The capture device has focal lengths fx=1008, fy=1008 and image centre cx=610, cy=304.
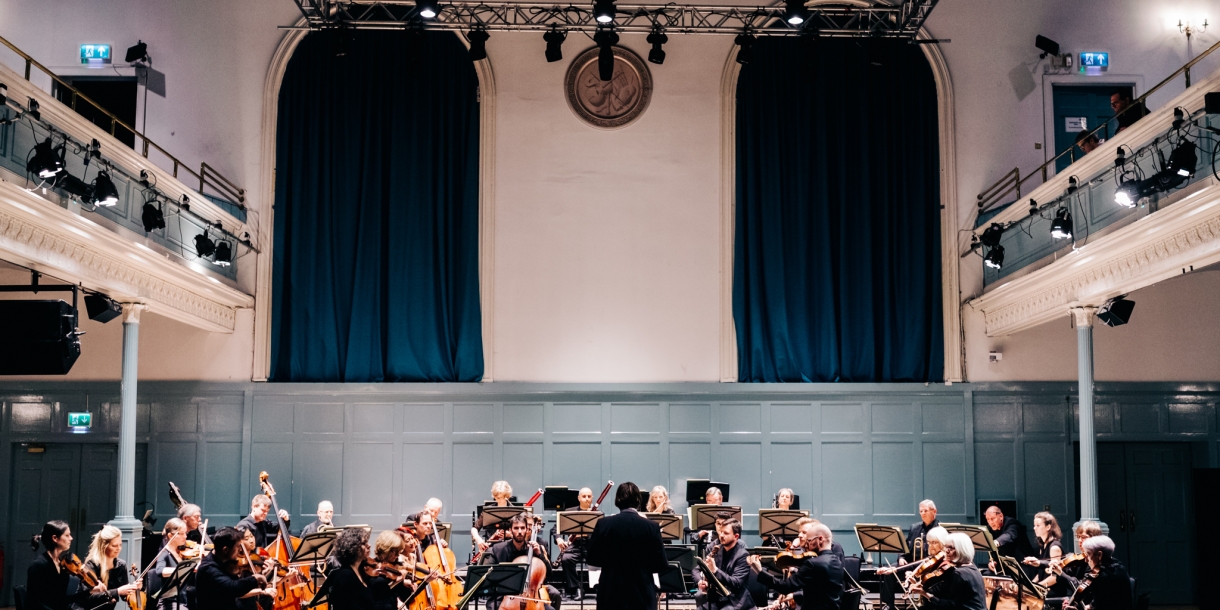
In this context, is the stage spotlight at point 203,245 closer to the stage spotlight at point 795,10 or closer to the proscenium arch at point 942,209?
the proscenium arch at point 942,209

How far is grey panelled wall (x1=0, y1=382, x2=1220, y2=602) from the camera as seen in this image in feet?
46.3

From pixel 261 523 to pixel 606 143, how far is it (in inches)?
285

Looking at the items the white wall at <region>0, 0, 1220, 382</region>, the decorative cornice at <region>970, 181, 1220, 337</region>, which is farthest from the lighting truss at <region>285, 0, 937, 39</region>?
the decorative cornice at <region>970, 181, 1220, 337</region>

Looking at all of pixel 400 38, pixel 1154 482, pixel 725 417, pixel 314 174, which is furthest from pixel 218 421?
pixel 1154 482

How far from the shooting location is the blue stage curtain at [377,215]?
14430 millimetres

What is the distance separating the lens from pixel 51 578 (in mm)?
7469

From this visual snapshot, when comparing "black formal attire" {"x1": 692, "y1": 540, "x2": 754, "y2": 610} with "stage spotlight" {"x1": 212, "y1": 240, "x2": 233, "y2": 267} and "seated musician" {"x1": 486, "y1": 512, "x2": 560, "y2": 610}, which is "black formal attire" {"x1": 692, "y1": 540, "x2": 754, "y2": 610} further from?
"stage spotlight" {"x1": 212, "y1": 240, "x2": 233, "y2": 267}

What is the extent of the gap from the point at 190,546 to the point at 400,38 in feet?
27.6

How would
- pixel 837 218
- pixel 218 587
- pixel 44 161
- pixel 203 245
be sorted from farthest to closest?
pixel 837 218
pixel 203 245
pixel 44 161
pixel 218 587

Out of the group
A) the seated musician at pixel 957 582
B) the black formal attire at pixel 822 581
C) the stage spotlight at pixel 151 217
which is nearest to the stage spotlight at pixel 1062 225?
the seated musician at pixel 957 582

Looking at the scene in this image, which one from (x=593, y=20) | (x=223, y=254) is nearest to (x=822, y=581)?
(x=593, y=20)

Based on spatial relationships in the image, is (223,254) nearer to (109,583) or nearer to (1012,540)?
(109,583)

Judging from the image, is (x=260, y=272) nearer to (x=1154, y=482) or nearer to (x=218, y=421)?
(x=218, y=421)

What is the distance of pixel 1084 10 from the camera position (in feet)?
49.3
